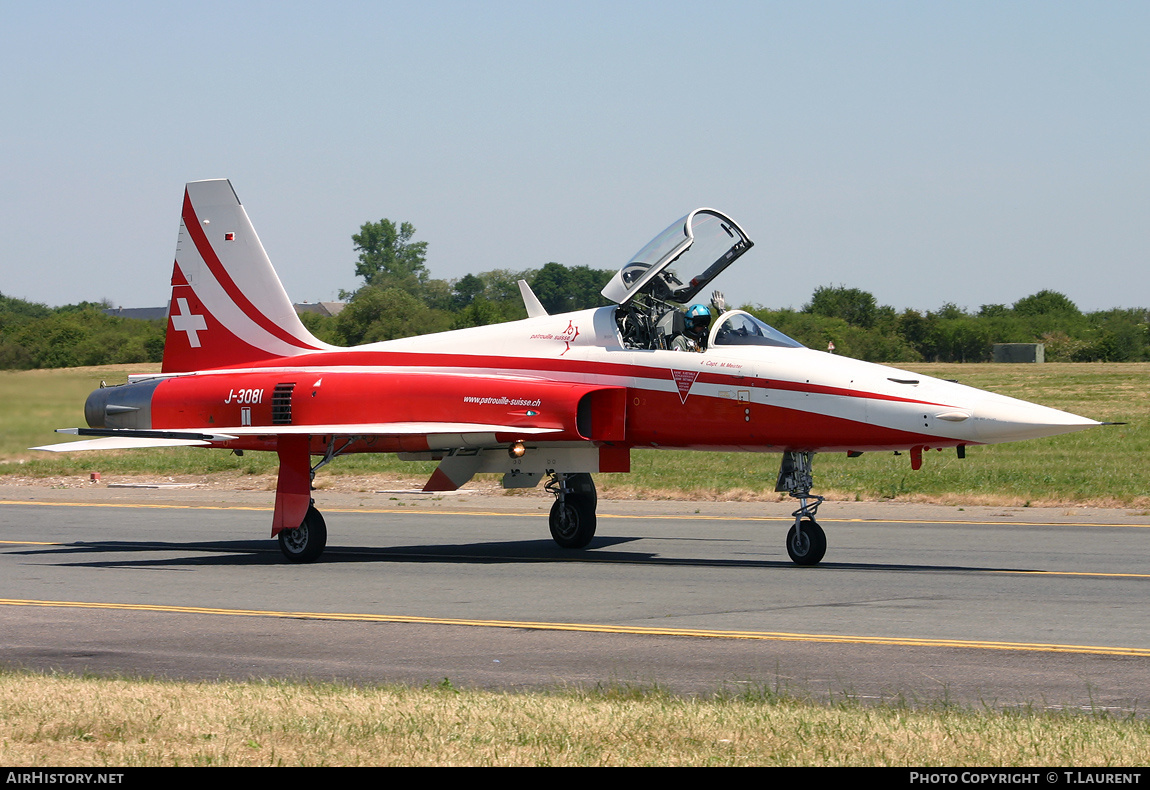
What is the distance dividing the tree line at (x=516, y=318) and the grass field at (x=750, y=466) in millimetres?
2765

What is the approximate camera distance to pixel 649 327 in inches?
646

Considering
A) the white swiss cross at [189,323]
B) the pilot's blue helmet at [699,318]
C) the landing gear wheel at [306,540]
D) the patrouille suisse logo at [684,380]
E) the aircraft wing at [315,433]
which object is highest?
the white swiss cross at [189,323]

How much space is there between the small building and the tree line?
1380 mm

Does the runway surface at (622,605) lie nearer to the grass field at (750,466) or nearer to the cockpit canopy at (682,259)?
the grass field at (750,466)

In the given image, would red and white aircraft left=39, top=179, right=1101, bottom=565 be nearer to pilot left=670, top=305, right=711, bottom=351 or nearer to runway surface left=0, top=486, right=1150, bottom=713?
pilot left=670, top=305, right=711, bottom=351

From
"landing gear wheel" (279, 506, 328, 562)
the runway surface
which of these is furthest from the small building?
"landing gear wheel" (279, 506, 328, 562)

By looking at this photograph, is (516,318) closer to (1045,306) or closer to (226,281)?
(226,281)

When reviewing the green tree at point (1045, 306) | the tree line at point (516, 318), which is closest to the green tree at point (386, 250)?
the tree line at point (516, 318)

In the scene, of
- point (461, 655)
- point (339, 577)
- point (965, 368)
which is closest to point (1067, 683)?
point (461, 655)

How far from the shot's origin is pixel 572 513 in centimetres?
1758

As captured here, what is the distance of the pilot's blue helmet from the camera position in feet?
52.9

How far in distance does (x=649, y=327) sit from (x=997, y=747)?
33.8 feet

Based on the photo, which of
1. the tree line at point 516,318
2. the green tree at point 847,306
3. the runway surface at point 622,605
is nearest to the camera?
the runway surface at point 622,605

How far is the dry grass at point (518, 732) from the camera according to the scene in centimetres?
641
